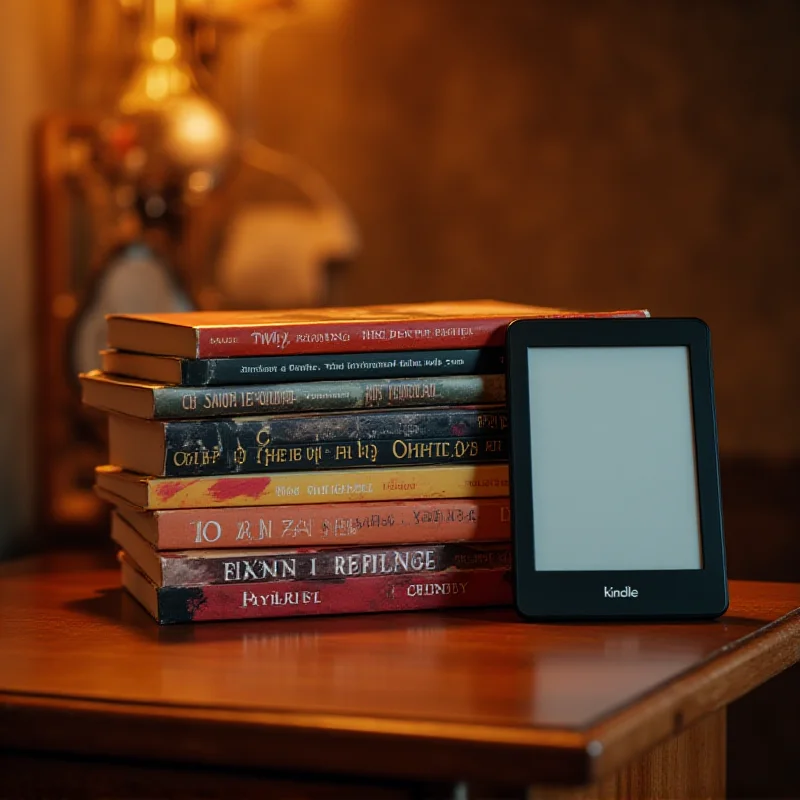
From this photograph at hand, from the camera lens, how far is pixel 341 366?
87 cm

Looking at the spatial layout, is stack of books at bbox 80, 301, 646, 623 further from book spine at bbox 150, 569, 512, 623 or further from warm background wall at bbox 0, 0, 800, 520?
warm background wall at bbox 0, 0, 800, 520

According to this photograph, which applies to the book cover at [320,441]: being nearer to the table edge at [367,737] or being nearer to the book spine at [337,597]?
the book spine at [337,597]

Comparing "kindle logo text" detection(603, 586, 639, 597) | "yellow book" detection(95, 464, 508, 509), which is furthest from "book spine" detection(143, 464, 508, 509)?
"kindle logo text" detection(603, 586, 639, 597)

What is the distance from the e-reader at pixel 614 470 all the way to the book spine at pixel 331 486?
4 centimetres

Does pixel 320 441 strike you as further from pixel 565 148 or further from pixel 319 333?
pixel 565 148

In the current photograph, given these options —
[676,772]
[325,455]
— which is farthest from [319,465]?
[676,772]

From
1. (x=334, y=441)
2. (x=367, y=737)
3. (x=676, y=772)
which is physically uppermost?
(x=334, y=441)

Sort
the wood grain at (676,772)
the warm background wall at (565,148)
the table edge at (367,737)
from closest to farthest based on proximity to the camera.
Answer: the table edge at (367,737) → the wood grain at (676,772) → the warm background wall at (565,148)

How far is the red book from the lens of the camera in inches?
33.5

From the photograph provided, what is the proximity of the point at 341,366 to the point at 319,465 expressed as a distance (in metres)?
0.07

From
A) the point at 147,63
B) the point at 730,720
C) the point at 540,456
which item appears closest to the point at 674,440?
the point at 540,456

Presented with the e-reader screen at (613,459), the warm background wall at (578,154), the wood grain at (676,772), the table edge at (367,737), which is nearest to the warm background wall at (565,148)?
the warm background wall at (578,154)

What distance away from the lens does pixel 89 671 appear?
720 millimetres

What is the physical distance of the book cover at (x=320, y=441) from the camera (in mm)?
848
